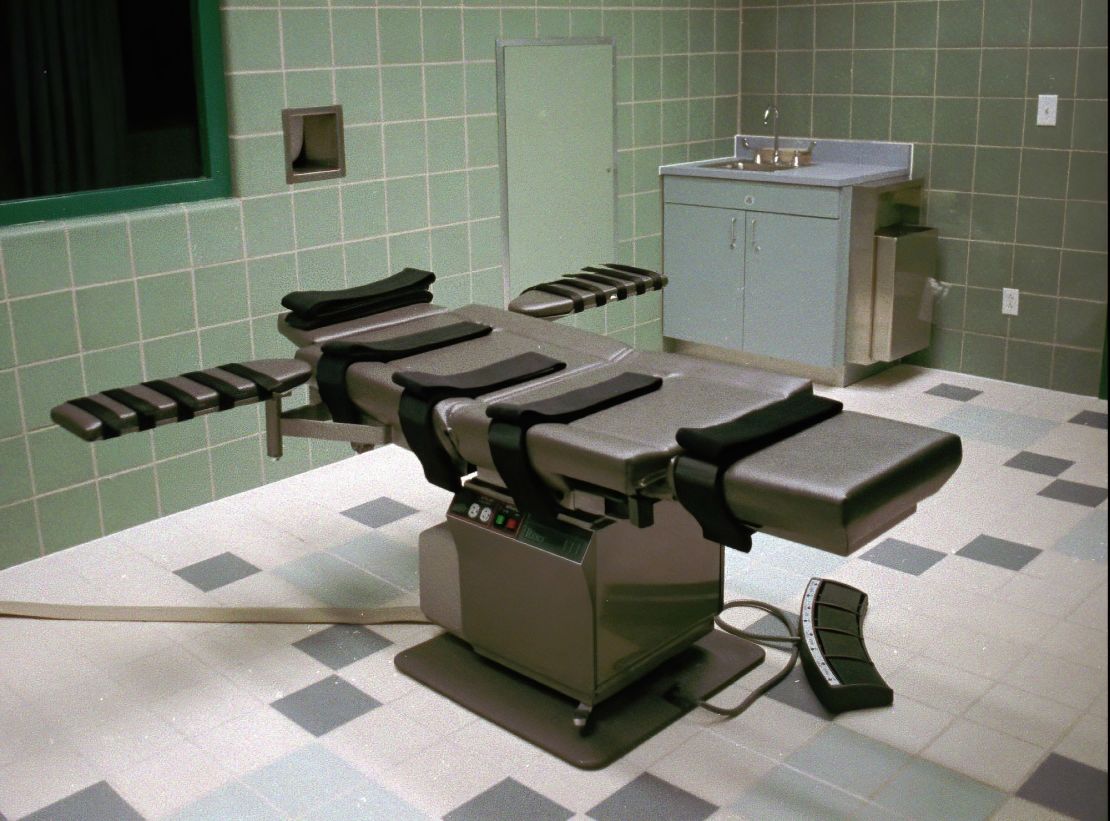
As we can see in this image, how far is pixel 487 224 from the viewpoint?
4.19 m

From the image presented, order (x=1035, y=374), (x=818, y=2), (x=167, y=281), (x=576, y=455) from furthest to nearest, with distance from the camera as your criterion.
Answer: (x=818, y=2)
(x=1035, y=374)
(x=167, y=281)
(x=576, y=455)

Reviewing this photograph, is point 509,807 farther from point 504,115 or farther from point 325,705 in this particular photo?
point 504,115

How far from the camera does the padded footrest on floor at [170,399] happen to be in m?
2.09

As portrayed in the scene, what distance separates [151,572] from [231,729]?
2.89 feet

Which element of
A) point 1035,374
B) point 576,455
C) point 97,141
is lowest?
point 1035,374

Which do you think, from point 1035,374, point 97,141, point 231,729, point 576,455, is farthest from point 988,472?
point 97,141

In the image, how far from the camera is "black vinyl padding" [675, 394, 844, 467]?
71.1 inches

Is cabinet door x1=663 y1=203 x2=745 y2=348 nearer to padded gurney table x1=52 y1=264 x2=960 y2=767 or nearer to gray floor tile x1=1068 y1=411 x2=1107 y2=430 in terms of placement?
padded gurney table x1=52 y1=264 x2=960 y2=767

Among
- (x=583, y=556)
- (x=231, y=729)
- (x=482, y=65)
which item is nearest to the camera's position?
(x=583, y=556)

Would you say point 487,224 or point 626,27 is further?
point 626,27

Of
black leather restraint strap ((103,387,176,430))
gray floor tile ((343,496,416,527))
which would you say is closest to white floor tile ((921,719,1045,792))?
black leather restraint strap ((103,387,176,430))

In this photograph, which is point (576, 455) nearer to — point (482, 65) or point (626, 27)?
point (482, 65)

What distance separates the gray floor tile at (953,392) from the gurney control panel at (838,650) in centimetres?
186

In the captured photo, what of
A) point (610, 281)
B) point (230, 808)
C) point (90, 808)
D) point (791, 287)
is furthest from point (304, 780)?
point (791, 287)
